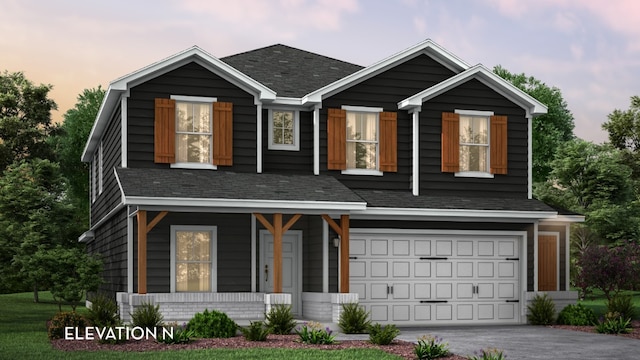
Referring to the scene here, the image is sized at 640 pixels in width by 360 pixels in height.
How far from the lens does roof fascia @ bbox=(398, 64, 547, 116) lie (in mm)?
24609

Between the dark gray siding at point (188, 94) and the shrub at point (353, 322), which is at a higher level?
the dark gray siding at point (188, 94)

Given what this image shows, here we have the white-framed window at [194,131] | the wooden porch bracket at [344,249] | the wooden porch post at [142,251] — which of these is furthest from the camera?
the white-framed window at [194,131]

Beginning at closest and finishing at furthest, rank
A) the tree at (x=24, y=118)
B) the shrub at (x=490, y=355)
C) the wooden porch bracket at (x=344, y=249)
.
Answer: the shrub at (x=490, y=355) < the wooden porch bracket at (x=344, y=249) < the tree at (x=24, y=118)

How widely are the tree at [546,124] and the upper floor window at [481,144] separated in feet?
95.9

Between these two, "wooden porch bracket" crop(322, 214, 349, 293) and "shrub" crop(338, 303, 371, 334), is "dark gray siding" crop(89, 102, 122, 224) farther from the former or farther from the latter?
"shrub" crop(338, 303, 371, 334)

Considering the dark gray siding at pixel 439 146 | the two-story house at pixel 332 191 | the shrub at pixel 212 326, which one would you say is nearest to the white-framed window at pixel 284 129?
the two-story house at pixel 332 191

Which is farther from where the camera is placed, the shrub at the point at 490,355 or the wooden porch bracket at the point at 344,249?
the wooden porch bracket at the point at 344,249

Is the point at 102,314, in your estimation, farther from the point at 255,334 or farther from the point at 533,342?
the point at 533,342

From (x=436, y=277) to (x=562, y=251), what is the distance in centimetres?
413

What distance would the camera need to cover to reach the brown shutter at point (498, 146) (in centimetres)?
2542

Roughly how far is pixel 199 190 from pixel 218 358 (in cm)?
653

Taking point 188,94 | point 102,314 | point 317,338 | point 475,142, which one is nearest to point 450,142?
point 475,142

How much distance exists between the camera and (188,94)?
76.0 ft

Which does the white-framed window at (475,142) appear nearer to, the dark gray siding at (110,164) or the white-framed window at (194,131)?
the white-framed window at (194,131)
